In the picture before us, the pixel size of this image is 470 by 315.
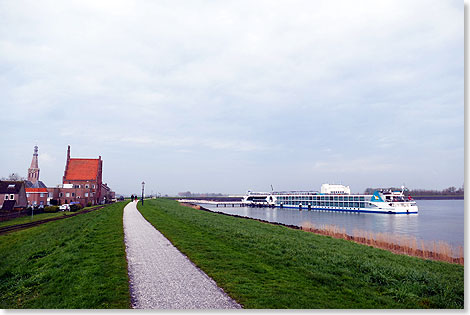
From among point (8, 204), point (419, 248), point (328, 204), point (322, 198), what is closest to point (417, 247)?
point (419, 248)

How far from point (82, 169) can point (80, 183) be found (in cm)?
381

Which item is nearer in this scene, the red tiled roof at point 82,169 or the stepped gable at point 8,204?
the stepped gable at point 8,204

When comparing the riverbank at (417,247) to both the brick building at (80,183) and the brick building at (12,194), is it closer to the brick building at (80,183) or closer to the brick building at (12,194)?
the brick building at (12,194)

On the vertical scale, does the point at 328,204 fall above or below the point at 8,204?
below

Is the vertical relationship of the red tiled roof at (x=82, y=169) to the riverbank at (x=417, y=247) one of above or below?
above

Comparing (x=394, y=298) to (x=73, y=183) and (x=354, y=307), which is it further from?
(x=73, y=183)

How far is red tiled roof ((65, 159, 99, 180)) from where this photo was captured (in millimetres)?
72875

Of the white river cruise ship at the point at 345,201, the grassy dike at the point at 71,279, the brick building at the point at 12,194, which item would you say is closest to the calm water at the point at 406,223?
the white river cruise ship at the point at 345,201

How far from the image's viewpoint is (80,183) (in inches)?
2852

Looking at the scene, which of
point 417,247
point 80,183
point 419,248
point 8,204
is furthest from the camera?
point 80,183

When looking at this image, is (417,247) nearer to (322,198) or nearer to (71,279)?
(71,279)

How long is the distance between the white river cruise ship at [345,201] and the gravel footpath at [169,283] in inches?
2957

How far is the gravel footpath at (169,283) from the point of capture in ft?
23.7

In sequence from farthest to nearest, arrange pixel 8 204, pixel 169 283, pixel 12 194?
pixel 12 194
pixel 8 204
pixel 169 283
